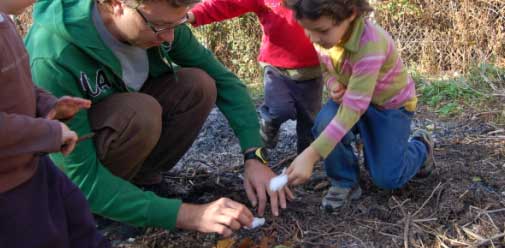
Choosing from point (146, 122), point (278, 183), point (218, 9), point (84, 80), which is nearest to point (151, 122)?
point (146, 122)

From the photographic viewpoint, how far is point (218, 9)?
2.94 meters

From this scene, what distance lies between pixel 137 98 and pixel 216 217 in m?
0.64

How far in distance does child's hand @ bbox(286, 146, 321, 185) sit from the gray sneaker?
1.24 feet

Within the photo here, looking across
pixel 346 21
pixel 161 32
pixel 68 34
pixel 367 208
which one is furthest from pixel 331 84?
pixel 68 34

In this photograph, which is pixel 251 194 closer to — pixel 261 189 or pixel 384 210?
pixel 261 189

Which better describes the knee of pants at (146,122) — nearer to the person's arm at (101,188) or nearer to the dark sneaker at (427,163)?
the person's arm at (101,188)

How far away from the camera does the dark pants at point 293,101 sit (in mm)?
3064

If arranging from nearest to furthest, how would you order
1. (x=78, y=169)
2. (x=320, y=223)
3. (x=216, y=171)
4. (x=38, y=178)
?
1. (x=38, y=178)
2. (x=78, y=169)
3. (x=320, y=223)
4. (x=216, y=171)

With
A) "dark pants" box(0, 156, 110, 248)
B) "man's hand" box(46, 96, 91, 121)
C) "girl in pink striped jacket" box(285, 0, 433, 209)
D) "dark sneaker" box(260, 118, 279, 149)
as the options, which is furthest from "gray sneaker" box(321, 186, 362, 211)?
"man's hand" box(46, 96, 91, 121)

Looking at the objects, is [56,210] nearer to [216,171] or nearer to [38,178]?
[38,178]

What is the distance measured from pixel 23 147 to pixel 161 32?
651 millimetres

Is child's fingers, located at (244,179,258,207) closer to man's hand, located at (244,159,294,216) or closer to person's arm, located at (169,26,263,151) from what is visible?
man's hand, located at (244,159,294,216)

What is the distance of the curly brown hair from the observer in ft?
6.79

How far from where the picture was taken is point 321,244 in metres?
2.27
